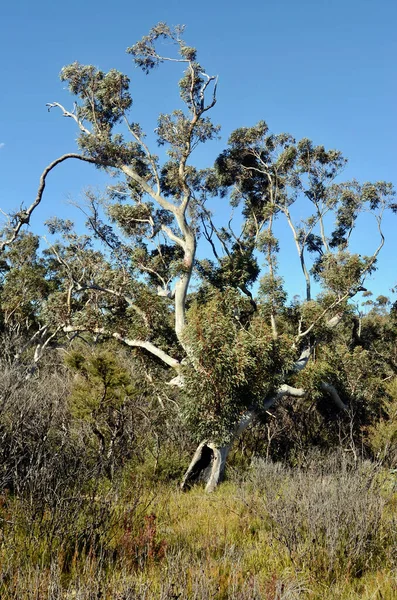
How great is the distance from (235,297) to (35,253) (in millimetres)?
17048

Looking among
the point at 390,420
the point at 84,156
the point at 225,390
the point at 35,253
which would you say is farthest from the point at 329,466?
the point at 35,253

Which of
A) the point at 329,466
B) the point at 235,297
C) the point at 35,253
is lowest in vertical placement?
the point at 329,466

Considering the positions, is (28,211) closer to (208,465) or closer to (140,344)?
(140,344)

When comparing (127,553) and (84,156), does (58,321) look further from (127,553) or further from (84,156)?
(127,553)

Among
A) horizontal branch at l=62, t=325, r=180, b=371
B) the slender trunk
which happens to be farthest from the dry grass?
horizontal branch at l=62, t=325, r=180, b=371

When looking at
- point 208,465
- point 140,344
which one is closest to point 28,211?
point 140,344

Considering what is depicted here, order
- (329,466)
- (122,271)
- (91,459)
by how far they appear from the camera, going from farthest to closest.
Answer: (122,271)
(329,466)
(91,459)

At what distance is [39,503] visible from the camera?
162 inches

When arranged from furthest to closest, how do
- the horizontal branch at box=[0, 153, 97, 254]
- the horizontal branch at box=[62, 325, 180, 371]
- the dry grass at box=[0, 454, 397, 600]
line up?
the horizontal branch at box=[62, 325, 180, 371]
the horizontal branch at box=[0, 153, 97, 254]
the dry grass at box=[0, 454, 397, 600]

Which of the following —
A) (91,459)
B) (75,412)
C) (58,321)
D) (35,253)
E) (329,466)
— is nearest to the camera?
(91,459)

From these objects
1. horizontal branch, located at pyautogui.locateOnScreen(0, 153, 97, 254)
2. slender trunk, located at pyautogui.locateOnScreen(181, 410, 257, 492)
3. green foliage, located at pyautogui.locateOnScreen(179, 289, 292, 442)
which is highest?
horizontal branch, located at pyautogui.locateOnScreen(0, 153, 97, 254)

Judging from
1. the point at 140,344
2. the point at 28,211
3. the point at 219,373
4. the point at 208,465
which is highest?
the point at 28,211

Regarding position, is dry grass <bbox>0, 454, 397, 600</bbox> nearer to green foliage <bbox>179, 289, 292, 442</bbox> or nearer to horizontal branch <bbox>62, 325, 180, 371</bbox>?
green foliage <bbox>179, 289, 292, 442</bbox>

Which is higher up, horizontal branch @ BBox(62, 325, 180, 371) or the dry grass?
horizontal branch @ BBox(62, 325, 180, 371)
